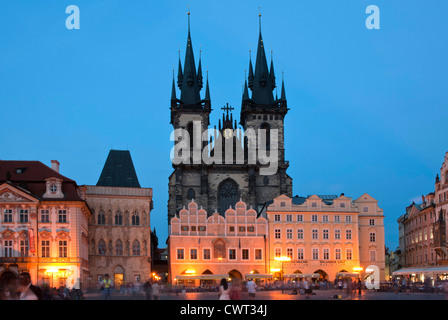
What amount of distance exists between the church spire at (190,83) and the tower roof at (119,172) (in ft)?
84.8

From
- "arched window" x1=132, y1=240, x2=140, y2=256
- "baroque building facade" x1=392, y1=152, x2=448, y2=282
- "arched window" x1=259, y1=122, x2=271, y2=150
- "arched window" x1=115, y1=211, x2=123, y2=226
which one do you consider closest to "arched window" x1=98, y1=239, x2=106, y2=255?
"arched window" x1=115, y1=211, x2=123, y2=226

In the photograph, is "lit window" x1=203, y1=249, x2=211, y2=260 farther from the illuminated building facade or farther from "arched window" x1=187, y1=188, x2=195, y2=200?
"arched window" x1=187, y1=188, x2=195, y2=200

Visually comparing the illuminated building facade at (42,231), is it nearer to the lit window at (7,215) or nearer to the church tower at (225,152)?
the lit window at (7,215)

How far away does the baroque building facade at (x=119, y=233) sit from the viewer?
67.7m

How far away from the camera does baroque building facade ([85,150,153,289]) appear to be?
67.7 m

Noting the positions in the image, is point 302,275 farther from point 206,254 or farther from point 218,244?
point 206,254

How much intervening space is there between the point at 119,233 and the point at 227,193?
2657 centimetres

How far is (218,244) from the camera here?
243 feet

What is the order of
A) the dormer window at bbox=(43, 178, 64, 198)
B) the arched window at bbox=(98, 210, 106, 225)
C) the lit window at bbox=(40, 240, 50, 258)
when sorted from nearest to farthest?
the lit window at bbox=(40, 240, 50, 258) < the dormer window at bbox=(43, 178, 64, 198) < the arched window at bbox=(98, 210, 106, 225)

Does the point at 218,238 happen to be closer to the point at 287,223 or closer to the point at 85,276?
the point at 287,223

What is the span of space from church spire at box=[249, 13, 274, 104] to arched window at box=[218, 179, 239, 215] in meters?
14.0
